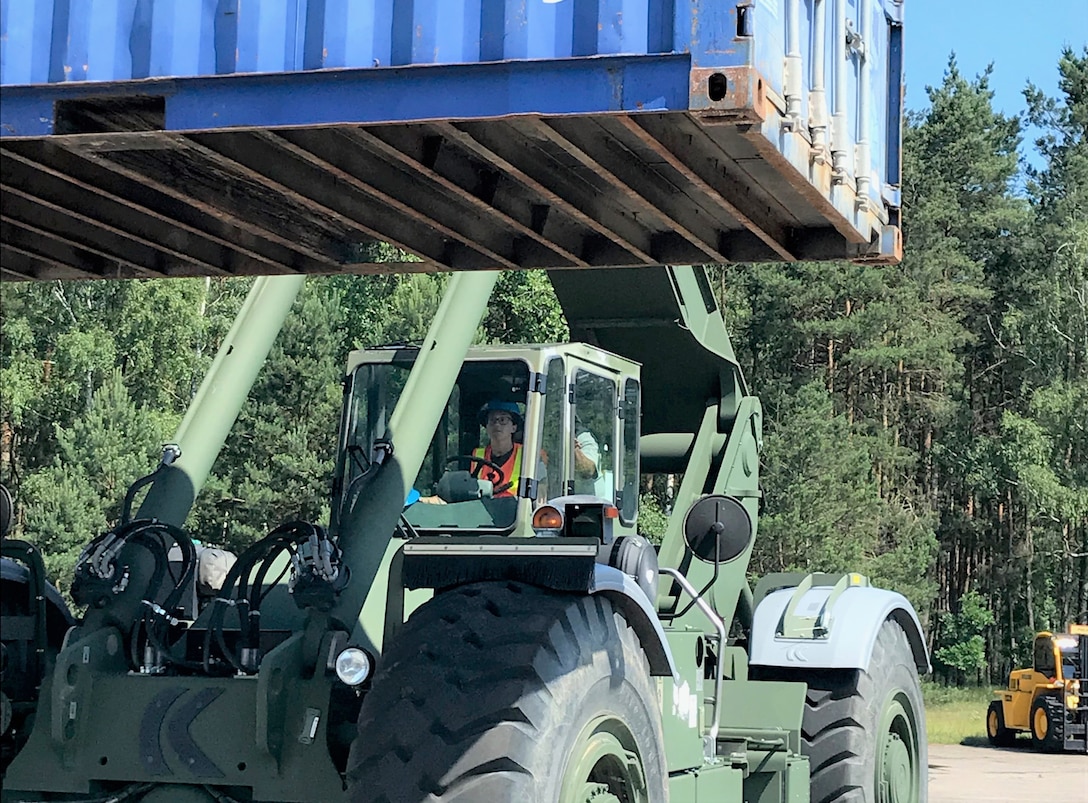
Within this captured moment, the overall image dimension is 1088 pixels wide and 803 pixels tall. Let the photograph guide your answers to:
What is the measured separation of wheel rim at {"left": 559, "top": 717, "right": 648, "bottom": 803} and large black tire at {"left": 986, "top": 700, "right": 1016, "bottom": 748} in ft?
64.8

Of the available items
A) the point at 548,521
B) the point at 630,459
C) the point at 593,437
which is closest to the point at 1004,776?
the point at 630,459

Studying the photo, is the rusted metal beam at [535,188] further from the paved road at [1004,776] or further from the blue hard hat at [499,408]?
the paved road at [1004,776]

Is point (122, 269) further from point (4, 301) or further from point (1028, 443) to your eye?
point (1028, 443)

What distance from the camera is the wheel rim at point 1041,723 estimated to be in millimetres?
22516

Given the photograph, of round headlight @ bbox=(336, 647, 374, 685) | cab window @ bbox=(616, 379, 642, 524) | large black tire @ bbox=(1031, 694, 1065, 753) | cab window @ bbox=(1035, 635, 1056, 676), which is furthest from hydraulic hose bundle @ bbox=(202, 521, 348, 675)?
cab window @ bbox=(1035, 635, 1056, 676)

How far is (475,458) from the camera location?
7.18 m

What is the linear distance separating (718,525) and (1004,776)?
45.3 feet

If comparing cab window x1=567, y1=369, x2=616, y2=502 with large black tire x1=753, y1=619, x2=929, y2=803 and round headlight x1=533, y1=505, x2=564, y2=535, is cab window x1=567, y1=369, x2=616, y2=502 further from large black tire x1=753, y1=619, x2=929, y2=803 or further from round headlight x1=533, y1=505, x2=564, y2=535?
large black tire x1=753, y1=619, x2=929, y2=803

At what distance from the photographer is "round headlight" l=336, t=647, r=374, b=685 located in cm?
518

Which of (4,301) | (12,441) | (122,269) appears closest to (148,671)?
(122,269)

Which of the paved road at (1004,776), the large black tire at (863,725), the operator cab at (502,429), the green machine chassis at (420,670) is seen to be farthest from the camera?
the paved road at (1004,776)

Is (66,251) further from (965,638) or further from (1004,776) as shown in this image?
(965,638)

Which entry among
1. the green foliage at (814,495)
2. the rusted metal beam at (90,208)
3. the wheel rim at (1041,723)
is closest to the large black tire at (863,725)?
the rusted metal beam at (90,208)

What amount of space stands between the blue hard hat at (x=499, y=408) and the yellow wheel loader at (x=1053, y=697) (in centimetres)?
1717
